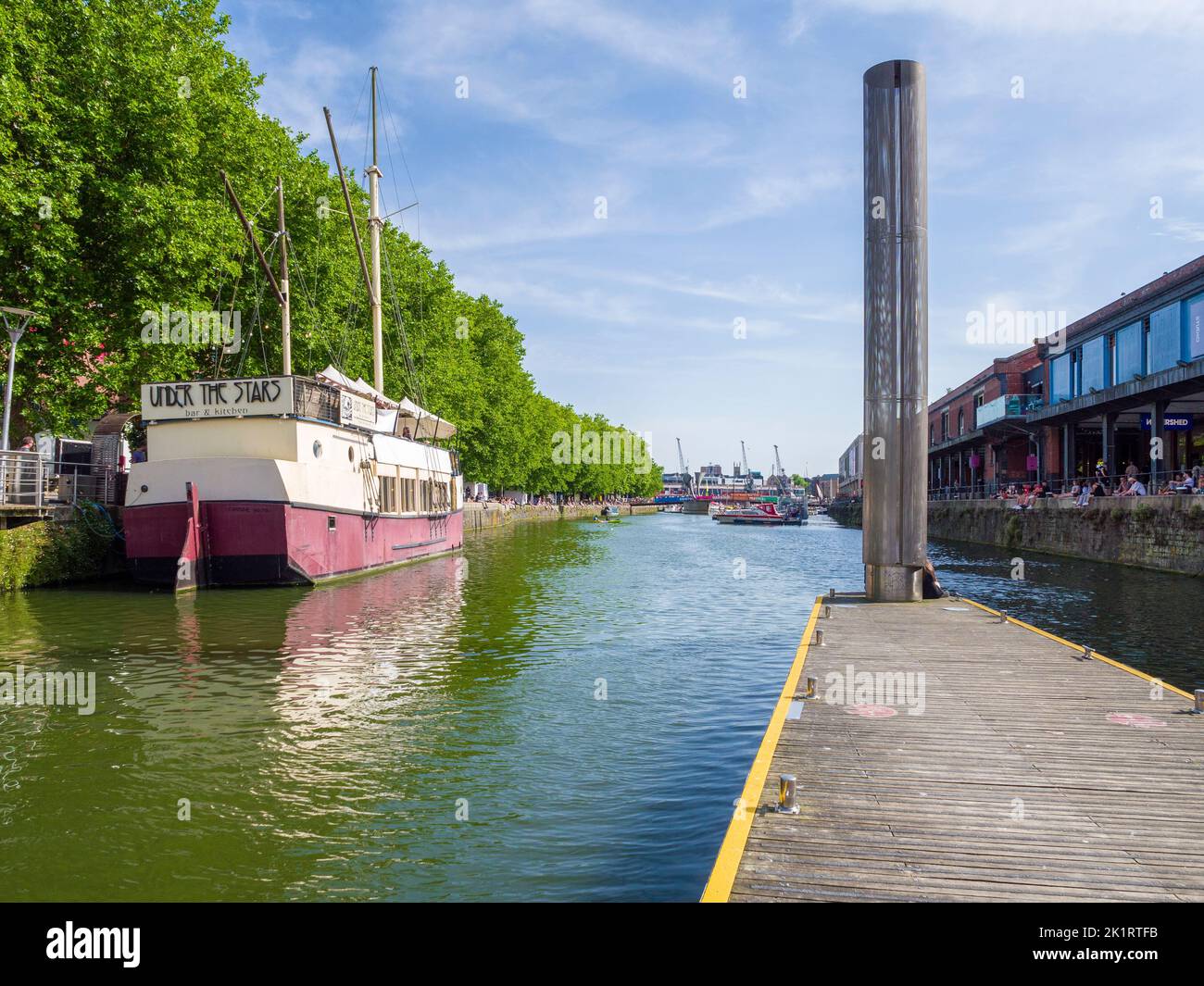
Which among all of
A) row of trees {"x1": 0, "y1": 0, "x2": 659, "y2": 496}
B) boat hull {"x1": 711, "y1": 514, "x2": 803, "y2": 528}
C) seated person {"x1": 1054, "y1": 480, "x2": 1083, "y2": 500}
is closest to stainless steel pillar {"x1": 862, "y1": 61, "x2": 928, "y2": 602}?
row of trees {"x1": 0, "y1": 0, "x2": 659, "y2": 496}

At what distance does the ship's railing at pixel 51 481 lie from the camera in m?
23.7

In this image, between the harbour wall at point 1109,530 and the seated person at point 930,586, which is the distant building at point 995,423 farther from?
the seated person at point 930,586

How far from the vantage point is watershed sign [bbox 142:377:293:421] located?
24.1m

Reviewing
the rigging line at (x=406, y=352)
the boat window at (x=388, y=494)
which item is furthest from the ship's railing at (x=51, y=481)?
the rigging line at (x=406, y=352)

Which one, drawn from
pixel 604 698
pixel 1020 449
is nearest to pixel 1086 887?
pixel 604 698

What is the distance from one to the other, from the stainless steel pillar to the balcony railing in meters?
38.8

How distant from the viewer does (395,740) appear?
991cm

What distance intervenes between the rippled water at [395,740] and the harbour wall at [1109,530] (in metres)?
7.73

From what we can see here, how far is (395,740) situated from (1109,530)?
3382cm

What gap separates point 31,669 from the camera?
13.5 m

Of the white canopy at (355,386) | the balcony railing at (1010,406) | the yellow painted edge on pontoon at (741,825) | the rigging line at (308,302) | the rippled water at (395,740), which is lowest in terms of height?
the rippled water at (395,740)

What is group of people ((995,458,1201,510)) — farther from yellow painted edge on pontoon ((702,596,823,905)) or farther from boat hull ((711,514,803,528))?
boat hull ((711,514,803,528))
